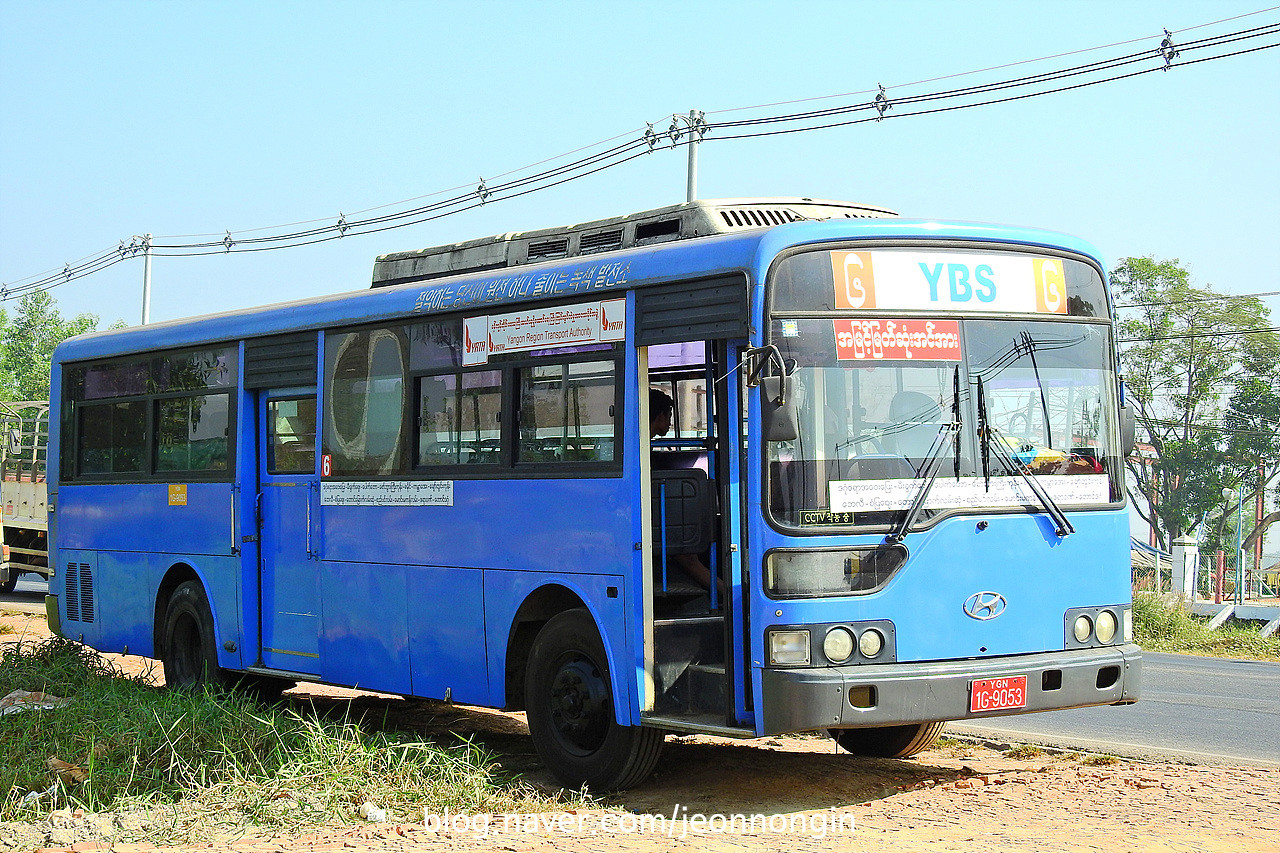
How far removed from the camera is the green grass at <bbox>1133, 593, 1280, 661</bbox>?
1903cm

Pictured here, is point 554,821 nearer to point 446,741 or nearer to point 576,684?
point 576,684

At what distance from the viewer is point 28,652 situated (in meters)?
13.8

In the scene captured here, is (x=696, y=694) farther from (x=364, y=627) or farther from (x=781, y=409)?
(x=364, y=627)

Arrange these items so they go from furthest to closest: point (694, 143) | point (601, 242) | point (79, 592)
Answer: point (694, 143) → point (79, 592) → point (601, 242)

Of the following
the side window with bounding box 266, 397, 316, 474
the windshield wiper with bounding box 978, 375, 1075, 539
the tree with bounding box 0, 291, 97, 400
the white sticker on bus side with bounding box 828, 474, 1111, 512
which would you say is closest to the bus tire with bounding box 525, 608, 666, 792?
the white sticker on bus side with bounding box 828, 474, 1111, 512

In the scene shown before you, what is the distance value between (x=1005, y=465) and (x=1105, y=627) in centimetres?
111

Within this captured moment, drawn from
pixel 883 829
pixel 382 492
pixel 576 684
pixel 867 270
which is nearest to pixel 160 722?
pixel 382 492

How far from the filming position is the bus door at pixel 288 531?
10.5 metres

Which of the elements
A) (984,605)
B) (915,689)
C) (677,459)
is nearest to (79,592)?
(677,459)

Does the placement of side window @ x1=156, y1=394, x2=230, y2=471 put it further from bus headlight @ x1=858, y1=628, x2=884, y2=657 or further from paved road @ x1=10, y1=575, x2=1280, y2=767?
bus headlight @ x1=858, y1=628, x2=884, y2=657

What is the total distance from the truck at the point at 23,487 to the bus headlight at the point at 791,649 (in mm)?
20835

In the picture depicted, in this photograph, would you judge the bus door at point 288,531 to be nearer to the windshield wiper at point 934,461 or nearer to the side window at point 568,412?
the side window at point 568,412

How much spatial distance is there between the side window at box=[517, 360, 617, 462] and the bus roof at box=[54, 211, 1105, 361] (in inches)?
18.7

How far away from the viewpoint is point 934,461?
7.25 metres
